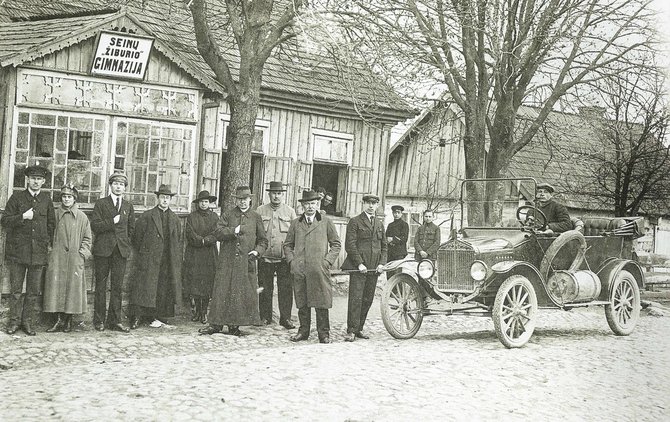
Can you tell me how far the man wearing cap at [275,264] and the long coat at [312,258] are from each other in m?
1.03

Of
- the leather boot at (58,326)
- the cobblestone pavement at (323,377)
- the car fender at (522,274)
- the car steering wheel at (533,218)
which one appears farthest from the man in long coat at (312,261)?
the leather boot at (58,326)

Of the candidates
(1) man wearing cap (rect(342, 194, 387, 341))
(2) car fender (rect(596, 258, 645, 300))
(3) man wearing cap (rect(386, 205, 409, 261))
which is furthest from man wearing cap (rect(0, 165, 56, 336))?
(2) car fender (rect(596, 258, 645, 300))

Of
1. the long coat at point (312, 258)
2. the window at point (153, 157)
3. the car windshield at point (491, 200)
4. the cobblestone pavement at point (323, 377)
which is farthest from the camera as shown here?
the window at point (153, 157)

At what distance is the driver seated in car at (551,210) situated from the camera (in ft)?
38.9

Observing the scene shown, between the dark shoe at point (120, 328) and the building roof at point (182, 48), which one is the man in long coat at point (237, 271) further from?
the building roof at point (182, 48)

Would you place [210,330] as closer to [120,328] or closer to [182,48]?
[120,328]

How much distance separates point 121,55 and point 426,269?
17.8 ft

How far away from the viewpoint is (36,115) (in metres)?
11.9

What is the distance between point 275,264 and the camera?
12.2 metres

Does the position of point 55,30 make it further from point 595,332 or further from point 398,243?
point 595,332

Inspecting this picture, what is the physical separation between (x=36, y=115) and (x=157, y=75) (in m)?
1.94

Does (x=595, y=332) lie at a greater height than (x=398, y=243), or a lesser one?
lesser

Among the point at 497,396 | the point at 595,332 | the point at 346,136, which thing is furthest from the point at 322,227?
the point at 346,136

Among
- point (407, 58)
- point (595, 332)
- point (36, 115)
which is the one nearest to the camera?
point (36, 115)
